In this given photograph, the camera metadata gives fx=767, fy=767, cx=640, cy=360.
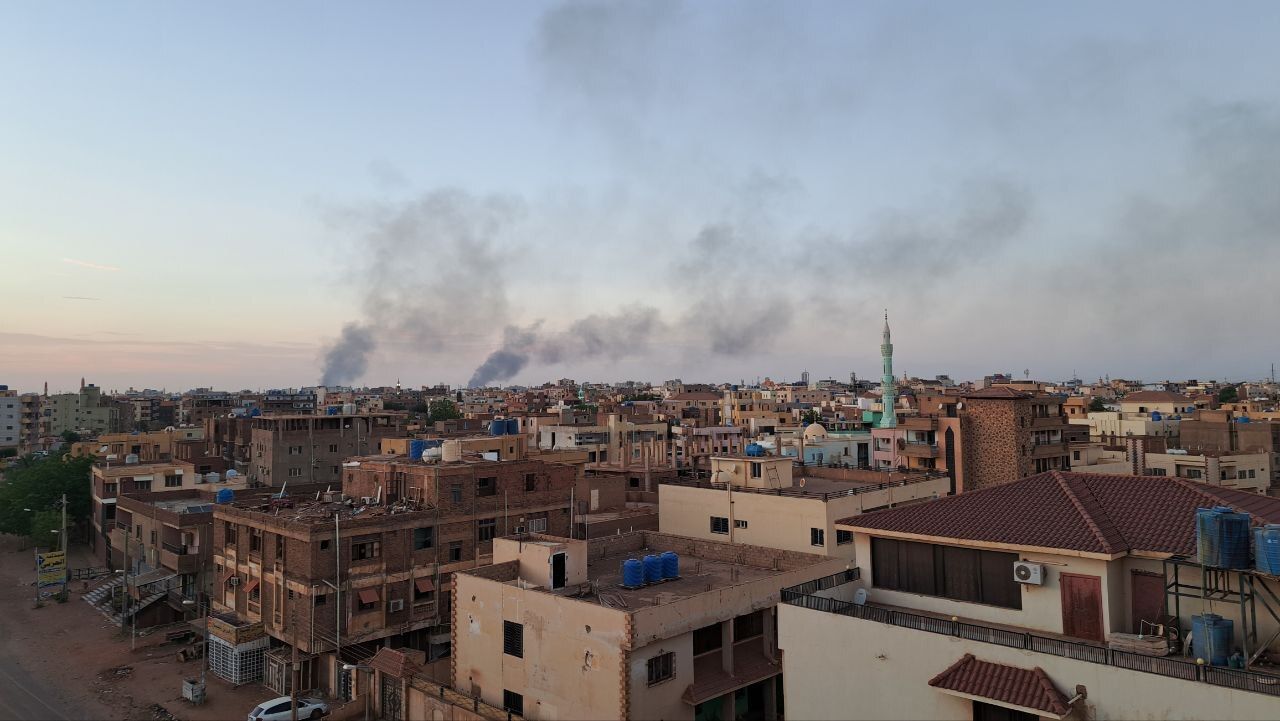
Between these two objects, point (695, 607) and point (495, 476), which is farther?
point (495, 476)

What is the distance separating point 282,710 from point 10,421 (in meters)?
122

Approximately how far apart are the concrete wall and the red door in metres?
2.39

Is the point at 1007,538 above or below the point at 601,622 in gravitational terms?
above

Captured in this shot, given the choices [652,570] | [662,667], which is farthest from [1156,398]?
[662,667]

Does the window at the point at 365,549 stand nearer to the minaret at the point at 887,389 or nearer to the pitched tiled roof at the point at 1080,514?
the pitched tiled roof at the point at 1080,514

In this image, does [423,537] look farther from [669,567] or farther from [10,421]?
[10,421]

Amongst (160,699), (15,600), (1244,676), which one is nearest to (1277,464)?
(1244,676)

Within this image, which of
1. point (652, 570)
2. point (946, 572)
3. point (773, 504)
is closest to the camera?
point (946, 572)

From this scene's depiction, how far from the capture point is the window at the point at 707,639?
2423 centimetres

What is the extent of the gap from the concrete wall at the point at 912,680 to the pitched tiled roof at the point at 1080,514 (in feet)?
9.40

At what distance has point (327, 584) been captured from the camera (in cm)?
3244

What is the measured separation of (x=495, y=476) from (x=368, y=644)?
9474 millimetres

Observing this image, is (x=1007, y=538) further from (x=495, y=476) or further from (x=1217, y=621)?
(x=495, y=476)

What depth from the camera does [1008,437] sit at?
183 feet
